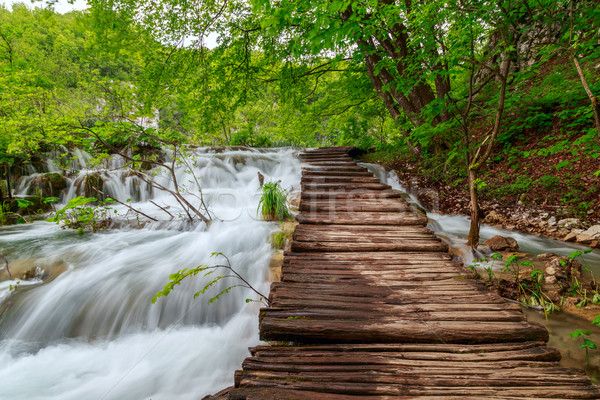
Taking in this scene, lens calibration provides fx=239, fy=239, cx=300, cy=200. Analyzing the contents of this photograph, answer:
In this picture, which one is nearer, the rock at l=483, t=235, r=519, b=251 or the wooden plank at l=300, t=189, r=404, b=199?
the rock at l=483, t=235, r=519, b=251

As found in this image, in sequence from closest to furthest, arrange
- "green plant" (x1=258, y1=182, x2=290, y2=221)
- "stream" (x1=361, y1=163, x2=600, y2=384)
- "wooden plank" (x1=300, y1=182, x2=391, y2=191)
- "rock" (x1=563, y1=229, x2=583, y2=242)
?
"stream" (x1=361, y1=163, x2=600, y2=384) → "rock" (x1=563, y1=229, x2=583, y2=242) → "green plant" (x1=258, y1=182, x2=290, y2=221) → "wooden plank" (x1=300, y1=182, x2=391, y2=191)

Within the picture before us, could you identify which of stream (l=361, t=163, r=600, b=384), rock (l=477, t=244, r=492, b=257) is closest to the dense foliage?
rock (l=477, t=244, r=492, b=257)

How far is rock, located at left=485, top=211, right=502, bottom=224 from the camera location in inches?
196

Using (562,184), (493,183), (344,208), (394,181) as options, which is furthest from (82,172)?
(562,184)

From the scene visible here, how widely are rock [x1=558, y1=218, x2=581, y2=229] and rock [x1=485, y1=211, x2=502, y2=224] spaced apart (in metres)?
0.86

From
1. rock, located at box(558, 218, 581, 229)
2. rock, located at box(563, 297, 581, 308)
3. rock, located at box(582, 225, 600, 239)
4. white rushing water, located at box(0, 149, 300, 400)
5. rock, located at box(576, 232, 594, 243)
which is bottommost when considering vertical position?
white rushing water, located at box(0, 149, 300, 400)

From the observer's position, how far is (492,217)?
198 inches

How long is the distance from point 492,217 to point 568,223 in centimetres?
107

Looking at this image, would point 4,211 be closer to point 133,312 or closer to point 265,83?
point 133,312

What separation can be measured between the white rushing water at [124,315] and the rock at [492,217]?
4.50 m

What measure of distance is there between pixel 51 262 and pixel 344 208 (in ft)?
16.2

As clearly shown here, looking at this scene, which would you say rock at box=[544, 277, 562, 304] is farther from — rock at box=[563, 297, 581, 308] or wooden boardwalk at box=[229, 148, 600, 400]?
wooden boardwalk at box=[229, 148, 600, 400]

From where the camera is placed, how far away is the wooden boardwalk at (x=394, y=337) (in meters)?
1.25

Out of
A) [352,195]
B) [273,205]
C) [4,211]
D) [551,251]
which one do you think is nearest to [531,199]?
[551,251]
